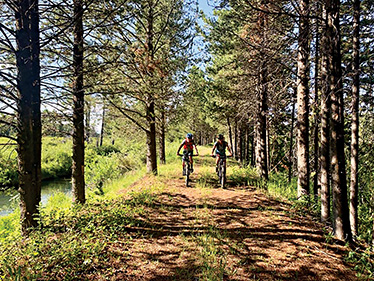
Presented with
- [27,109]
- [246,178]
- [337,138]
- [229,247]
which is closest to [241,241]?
[229,247]

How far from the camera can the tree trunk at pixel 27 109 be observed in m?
4.21

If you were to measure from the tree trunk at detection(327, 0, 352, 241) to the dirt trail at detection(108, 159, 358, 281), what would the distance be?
465 mm

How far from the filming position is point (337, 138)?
426cm

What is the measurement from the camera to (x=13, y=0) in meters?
4.09

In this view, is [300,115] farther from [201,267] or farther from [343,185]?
[201,267]

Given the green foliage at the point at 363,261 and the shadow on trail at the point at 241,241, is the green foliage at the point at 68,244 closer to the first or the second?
the shadow on trail at the point at 241,241

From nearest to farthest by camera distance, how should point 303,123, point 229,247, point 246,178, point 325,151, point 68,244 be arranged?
point 68,244 → point 229,247 → point 325,151 → point 303,123 → point 246,178

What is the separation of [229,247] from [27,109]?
16.9 feet

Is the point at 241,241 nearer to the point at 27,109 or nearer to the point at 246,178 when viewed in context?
the point at 246,178

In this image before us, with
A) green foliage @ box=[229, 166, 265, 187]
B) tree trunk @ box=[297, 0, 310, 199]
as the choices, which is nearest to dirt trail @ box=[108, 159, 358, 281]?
tree trunk @ box=[297, 0, 310, 199]

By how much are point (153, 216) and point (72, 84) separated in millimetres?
4763

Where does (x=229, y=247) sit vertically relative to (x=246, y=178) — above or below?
below

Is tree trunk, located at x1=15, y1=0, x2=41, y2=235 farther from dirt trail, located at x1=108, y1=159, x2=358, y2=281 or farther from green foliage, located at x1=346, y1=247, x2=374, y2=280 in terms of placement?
green foliage, located at x1=346, y1=247, x2=374, y2=280

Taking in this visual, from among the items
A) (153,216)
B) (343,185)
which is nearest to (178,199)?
(153,216)
